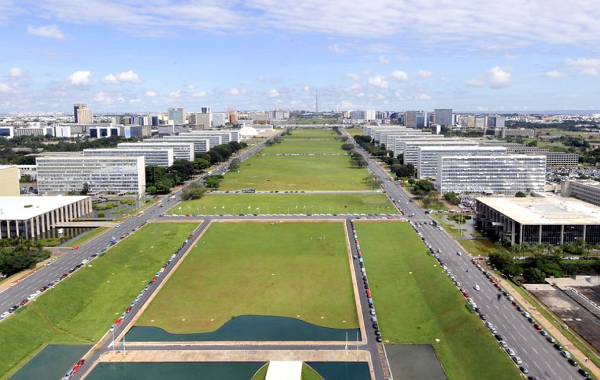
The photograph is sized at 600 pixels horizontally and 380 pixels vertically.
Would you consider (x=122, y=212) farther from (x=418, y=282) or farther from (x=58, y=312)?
(x=418, y=282)

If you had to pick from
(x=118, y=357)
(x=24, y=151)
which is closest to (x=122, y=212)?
(x=118, y=357)

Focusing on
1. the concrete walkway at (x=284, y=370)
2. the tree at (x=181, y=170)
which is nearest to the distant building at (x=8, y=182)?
the tree at (x=181, y=170)

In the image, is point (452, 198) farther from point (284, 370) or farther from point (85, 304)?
point (85, 304)

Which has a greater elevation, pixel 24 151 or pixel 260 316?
pixel 24 151

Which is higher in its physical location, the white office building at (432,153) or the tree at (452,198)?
the white office building at (432,153)

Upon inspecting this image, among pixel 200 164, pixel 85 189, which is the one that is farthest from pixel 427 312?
pixel 200 164

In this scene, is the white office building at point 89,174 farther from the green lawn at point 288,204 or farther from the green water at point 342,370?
the green water at point 342,370

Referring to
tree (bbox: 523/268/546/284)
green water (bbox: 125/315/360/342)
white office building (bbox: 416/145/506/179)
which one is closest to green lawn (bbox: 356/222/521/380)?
green water (bbox: 125/315/360/342)

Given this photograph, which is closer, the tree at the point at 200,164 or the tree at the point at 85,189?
the tree at the point at 85,189
